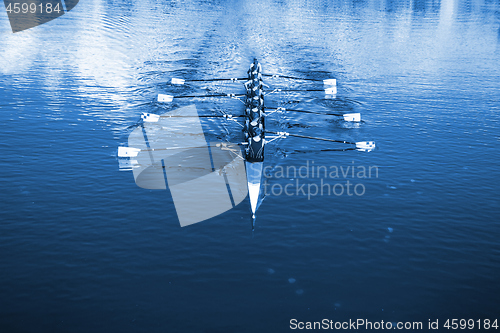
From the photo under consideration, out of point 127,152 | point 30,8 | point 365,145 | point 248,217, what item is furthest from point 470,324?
point 30,8

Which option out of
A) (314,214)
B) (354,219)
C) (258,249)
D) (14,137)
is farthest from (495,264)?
(14,137)

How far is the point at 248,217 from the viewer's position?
878 inches

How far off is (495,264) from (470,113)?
23.6 meters

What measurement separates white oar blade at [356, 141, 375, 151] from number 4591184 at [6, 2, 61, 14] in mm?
83883

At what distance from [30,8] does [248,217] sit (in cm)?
9258

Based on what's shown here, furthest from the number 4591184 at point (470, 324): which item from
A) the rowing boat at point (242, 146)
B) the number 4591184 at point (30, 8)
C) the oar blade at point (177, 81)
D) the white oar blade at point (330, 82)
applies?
the number 4591184 at point (30, 8)

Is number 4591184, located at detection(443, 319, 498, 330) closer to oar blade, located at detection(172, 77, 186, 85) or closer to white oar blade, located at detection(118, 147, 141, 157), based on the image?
white oar blade, located at detection(118, 147, 141, 157)

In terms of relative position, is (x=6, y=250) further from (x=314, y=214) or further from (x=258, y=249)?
(x=314, y=214)

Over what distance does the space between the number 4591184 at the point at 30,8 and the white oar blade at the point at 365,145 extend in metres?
83.9

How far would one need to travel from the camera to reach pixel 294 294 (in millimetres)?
17281

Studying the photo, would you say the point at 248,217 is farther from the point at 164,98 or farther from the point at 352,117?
the point at 164,98

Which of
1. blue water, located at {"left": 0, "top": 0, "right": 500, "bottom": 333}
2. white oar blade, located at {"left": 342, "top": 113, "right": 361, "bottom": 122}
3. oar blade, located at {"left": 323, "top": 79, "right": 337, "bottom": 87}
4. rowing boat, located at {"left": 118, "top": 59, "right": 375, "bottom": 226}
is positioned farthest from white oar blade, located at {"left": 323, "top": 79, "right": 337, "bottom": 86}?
white oar blade, located at {"left": 342, "top": 113, "right": 361, "bottom": 122}

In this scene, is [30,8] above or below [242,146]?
above

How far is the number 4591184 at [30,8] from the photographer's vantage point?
295 ft
